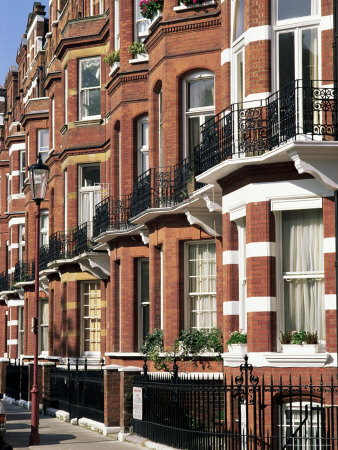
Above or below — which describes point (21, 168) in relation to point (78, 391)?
above

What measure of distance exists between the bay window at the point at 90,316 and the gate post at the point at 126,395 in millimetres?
12627

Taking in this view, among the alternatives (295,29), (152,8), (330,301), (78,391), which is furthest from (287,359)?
(152,8)

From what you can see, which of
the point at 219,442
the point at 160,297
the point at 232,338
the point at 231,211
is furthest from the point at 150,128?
the point at 219,442

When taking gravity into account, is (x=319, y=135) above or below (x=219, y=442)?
above

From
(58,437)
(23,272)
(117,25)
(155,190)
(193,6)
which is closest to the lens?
(58,437)

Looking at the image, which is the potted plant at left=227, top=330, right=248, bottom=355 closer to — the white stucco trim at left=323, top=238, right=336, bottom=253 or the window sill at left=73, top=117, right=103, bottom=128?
the white stucco trim at left=323, top=238, right=336, bottom=253

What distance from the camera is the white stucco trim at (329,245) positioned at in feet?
57.0

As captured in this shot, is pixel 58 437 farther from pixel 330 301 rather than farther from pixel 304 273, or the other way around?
pixel 330 301

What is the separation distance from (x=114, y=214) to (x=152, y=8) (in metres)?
6.46

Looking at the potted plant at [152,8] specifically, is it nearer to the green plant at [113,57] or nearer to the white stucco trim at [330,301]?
the green plant at [113,57]

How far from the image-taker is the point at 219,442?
57.5 feet

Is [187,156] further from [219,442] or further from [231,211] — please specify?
[219,442]

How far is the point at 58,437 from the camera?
23.3 metres

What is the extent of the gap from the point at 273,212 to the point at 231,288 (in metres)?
2.11
